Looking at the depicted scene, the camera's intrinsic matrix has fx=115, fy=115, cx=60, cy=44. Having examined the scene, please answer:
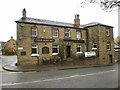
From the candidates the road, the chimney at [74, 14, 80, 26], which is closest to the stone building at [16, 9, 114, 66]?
the chimney at [74, 14, 80, 26]

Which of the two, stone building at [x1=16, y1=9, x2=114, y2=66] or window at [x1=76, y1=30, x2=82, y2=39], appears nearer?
stone building at [x1=16, y1=9, x2=114, y2=66]

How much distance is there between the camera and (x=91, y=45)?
81.8 feet

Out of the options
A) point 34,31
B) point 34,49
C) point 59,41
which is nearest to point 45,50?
point 34,49

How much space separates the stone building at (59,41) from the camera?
18.1m

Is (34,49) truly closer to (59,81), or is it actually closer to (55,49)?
(55,49)

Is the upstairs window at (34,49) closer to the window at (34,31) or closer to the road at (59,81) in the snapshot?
the window at (34,31)

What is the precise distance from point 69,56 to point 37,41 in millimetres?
7263

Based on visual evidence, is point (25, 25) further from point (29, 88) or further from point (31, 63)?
point (29, 88)

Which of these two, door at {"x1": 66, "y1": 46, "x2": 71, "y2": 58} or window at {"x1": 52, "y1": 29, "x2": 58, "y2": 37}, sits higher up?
window at {"x1": 52, "y1": 29, "x2": 58, "y2": 37}

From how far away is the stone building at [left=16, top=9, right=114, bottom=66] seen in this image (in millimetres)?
18125

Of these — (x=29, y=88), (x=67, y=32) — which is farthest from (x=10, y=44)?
(x=29, y=88)

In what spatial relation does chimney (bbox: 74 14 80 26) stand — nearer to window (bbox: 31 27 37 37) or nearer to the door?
the door

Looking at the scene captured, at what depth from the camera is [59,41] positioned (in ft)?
69.8

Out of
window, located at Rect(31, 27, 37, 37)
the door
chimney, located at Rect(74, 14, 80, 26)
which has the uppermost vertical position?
chimney, located at Rect(74, 14, 80, 26)
